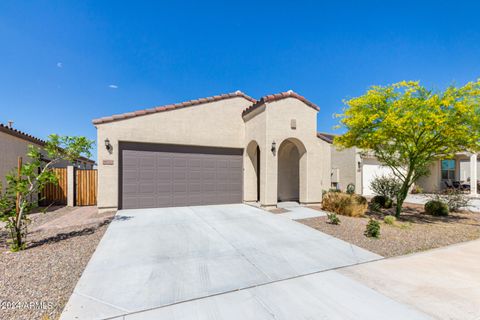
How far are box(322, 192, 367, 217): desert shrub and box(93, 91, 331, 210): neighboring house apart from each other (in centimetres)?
101

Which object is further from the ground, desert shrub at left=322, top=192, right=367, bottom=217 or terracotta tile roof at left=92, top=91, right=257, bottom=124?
terracotta tile roof at left=92, top=91, right=257, bottom=124

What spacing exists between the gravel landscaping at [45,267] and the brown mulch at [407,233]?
5.87 metres

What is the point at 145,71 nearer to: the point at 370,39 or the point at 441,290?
the point at 370,39

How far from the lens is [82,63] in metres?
9.86

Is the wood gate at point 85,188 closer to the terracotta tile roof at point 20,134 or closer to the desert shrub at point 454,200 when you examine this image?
the terracotta tile roof at point 20,134

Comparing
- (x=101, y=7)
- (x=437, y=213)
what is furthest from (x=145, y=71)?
(x=437, y=213)

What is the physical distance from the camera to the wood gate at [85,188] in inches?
393

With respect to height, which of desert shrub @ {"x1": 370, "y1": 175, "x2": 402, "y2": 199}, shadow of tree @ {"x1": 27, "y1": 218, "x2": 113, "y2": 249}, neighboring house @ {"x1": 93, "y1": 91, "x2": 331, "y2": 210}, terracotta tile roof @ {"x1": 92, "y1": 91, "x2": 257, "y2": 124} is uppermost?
terracotta tile roof @ {"x1": 92, "y1": 91, "x2": 257, "y2": 124}

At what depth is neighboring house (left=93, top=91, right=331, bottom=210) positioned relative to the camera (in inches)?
330

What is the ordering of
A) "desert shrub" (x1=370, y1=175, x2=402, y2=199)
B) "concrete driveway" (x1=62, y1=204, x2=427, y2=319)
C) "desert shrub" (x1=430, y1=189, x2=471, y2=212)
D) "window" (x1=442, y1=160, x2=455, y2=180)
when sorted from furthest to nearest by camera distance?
"window" (x1=442, y1=160, x2=455, y2=180) → "desert shrub" (x1=370, y1=175, x2=402, y2=199) → "desert shrub" (x1=430, y1=189, x2=471, y2=212) → "concrete driveway" (x1=62, y1=204, x2=427, y2=319)

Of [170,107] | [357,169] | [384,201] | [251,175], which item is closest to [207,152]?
[251,175]

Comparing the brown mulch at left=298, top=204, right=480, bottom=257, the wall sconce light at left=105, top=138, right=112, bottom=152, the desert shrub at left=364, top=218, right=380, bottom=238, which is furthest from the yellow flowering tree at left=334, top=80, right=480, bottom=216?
the wall sconce light at left=105, top=138, right=112, bottom=152

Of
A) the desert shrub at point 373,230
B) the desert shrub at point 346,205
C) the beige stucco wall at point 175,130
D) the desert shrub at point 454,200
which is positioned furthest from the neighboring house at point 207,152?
the desert shrub at point 454,200

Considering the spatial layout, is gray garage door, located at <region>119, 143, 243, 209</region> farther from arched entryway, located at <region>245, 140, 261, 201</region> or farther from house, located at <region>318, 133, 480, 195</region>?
house, located at <region>318, 133, 480, 195</region>
